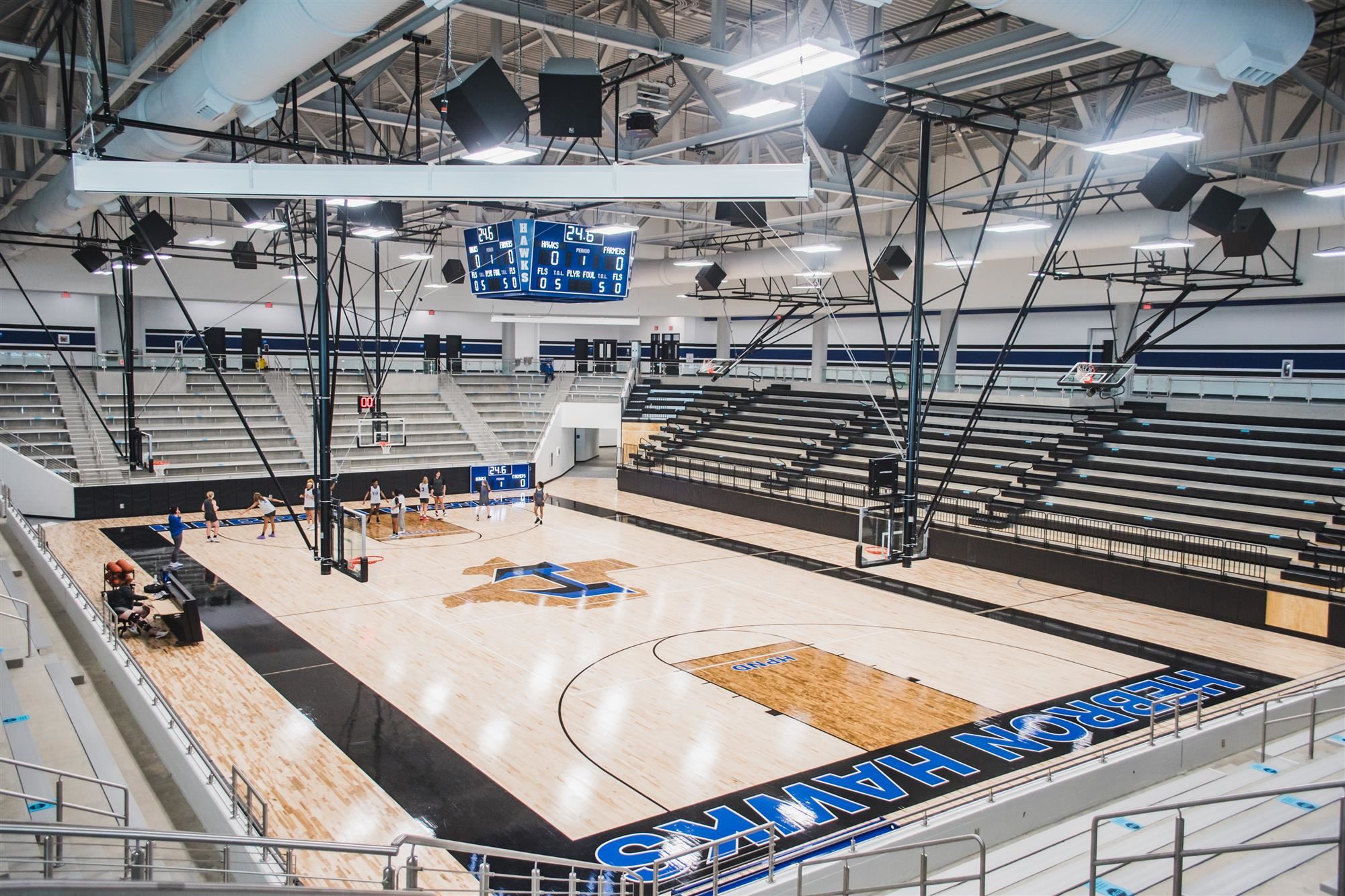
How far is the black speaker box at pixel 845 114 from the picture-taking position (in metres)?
9.00

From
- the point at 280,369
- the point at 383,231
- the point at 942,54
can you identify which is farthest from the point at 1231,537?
the point at 280,369

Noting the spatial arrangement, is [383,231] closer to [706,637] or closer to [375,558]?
[375,558]

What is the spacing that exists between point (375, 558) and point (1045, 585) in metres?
13.1

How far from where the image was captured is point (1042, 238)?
1975cm

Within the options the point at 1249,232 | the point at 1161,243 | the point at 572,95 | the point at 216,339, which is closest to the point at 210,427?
the point at 216,339

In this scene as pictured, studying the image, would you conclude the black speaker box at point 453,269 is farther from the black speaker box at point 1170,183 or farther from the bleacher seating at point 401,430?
the black speaker box at point 1170,183

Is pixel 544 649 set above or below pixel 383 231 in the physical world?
below

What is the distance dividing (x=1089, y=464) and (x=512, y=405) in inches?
756

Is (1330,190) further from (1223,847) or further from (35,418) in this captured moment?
(35,418)

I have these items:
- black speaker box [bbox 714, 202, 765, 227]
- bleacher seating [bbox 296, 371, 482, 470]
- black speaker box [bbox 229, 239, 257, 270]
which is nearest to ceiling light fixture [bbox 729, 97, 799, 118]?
black speaker box [bbox 714, 202, 765, 227]

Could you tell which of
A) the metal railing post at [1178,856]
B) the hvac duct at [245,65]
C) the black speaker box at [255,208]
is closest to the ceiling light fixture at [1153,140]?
the metal railing post at [1178,856]

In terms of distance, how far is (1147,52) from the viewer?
6.50 m

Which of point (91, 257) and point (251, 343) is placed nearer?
point (91, 257)

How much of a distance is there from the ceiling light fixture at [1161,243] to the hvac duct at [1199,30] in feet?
33.9
